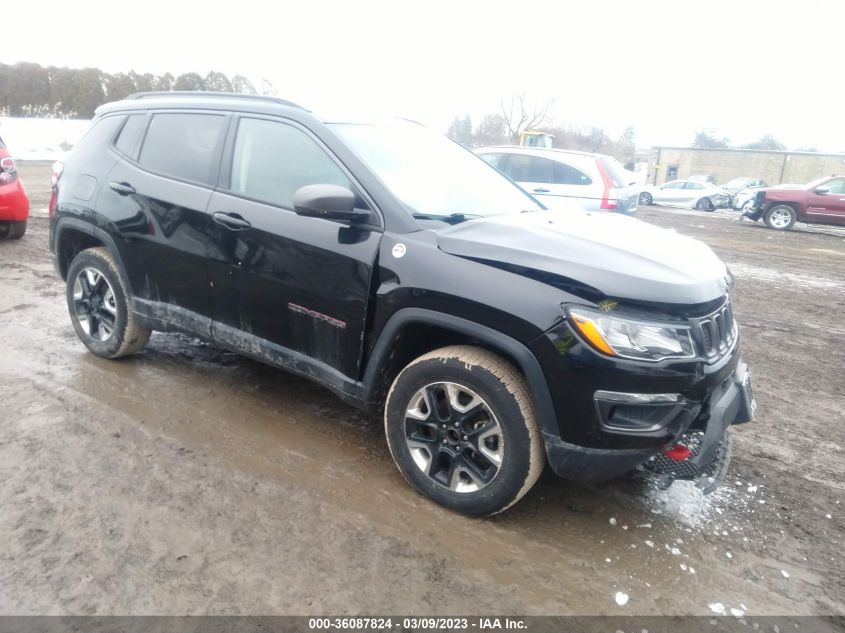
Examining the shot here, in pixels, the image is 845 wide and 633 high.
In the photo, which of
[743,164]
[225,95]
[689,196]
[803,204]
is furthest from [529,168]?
[743,164]

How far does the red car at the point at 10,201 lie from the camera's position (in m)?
8.04

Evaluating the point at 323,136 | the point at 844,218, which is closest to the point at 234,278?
the point at 323,136

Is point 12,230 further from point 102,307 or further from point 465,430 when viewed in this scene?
point 465,430

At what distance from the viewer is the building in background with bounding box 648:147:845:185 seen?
46.7 meters

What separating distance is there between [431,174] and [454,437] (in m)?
1.52

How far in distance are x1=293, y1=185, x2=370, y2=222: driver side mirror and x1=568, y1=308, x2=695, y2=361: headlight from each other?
1.16 meters

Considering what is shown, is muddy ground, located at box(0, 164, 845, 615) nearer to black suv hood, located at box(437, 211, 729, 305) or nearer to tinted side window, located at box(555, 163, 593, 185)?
black suv hood, located at box(437, 211, 729, 305)

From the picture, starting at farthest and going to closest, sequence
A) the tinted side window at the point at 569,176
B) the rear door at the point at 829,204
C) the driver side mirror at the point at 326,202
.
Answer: the rear door at the point at 829,204 → the tinted side window at the point at 569,176 → the driver side mirror at the point at 326,202

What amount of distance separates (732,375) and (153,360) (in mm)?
3832

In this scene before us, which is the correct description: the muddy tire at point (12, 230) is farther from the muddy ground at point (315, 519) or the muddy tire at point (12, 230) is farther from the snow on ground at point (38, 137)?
the snow on ground at point (38, 137)

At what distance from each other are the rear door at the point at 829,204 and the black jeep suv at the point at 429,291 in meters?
17.5

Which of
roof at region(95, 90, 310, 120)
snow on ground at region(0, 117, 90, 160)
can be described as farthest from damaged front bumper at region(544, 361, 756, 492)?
snow on ground at region(0, 117, 90, 160)

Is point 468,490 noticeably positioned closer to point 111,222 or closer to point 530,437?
point 530,437

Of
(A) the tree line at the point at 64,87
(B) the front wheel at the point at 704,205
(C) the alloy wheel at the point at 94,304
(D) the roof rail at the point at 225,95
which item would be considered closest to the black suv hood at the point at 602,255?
(D) the roof rail at the point at 225,95
